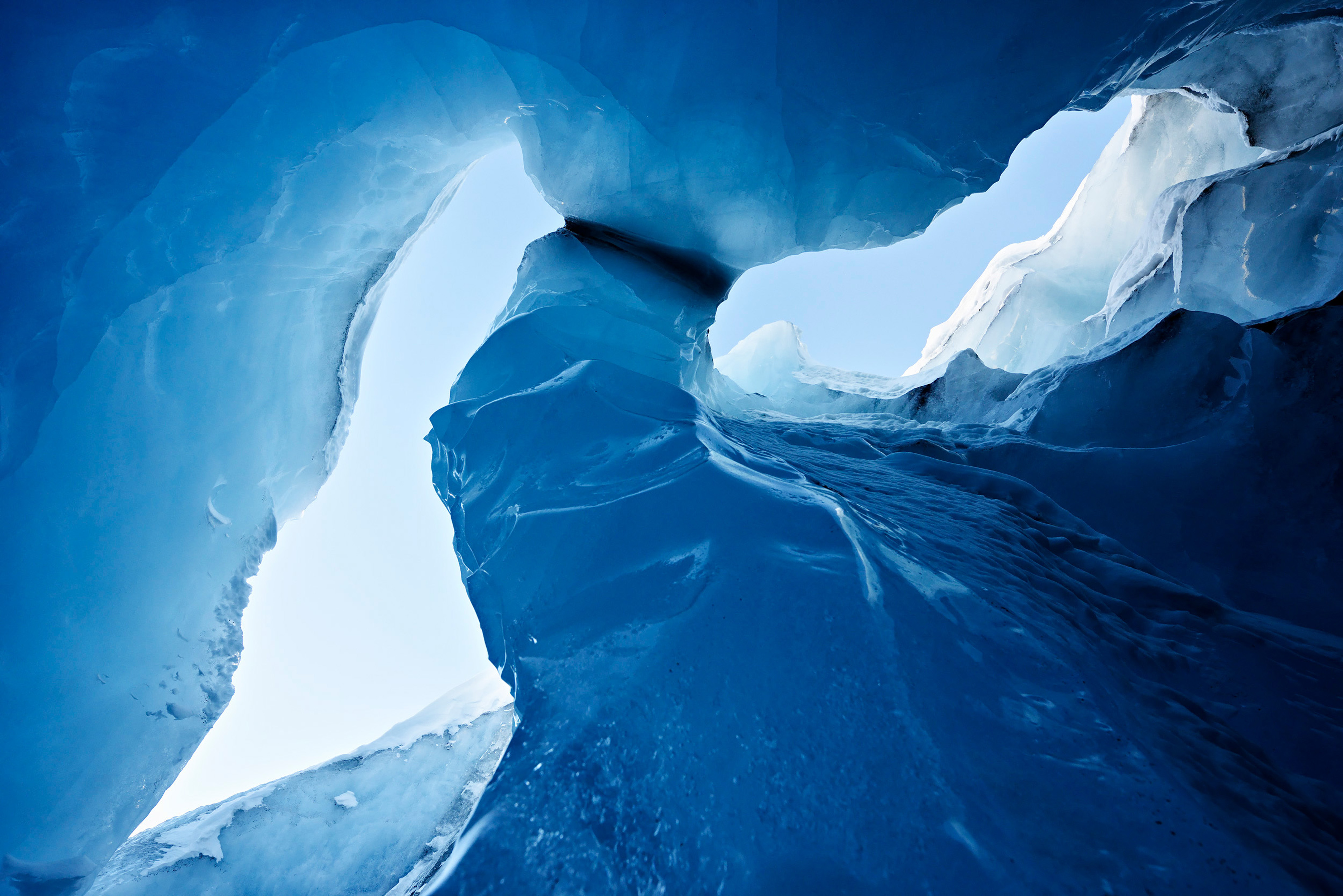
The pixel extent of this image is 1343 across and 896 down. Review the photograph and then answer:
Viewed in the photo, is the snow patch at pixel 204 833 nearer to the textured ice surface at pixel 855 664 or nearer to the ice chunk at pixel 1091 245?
the textured ice surface at pixel 855 664

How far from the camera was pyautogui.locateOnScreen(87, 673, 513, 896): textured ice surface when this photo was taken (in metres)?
3.35

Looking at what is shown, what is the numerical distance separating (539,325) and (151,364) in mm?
2063

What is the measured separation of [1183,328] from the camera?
404 centimetres

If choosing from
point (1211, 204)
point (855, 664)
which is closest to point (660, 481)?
point (855, 664)

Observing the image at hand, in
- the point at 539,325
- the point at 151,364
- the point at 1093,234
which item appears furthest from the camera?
the point at 1093,234

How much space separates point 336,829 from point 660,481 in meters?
3.46

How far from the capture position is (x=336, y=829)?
3977 mm

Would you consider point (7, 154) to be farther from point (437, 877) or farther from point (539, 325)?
point (437, 877)

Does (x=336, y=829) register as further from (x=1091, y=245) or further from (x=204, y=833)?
(x=1091, y=245)

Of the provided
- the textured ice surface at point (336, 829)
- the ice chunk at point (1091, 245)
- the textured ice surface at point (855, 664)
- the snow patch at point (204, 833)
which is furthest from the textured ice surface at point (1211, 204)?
the snow patch at point (204, 833)

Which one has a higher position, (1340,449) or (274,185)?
(274,185)

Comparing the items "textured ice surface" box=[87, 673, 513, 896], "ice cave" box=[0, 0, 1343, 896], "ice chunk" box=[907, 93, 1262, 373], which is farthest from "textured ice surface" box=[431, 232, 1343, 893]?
"ice chunk" box=[907, 93, 1262, 373]

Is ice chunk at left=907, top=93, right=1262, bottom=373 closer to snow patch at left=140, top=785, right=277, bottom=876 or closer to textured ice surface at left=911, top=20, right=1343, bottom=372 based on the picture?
textured ice surface at left=911, top=20, right=1343, bottom=372

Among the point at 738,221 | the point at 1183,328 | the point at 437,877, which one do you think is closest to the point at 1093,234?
the point at 1183,328
